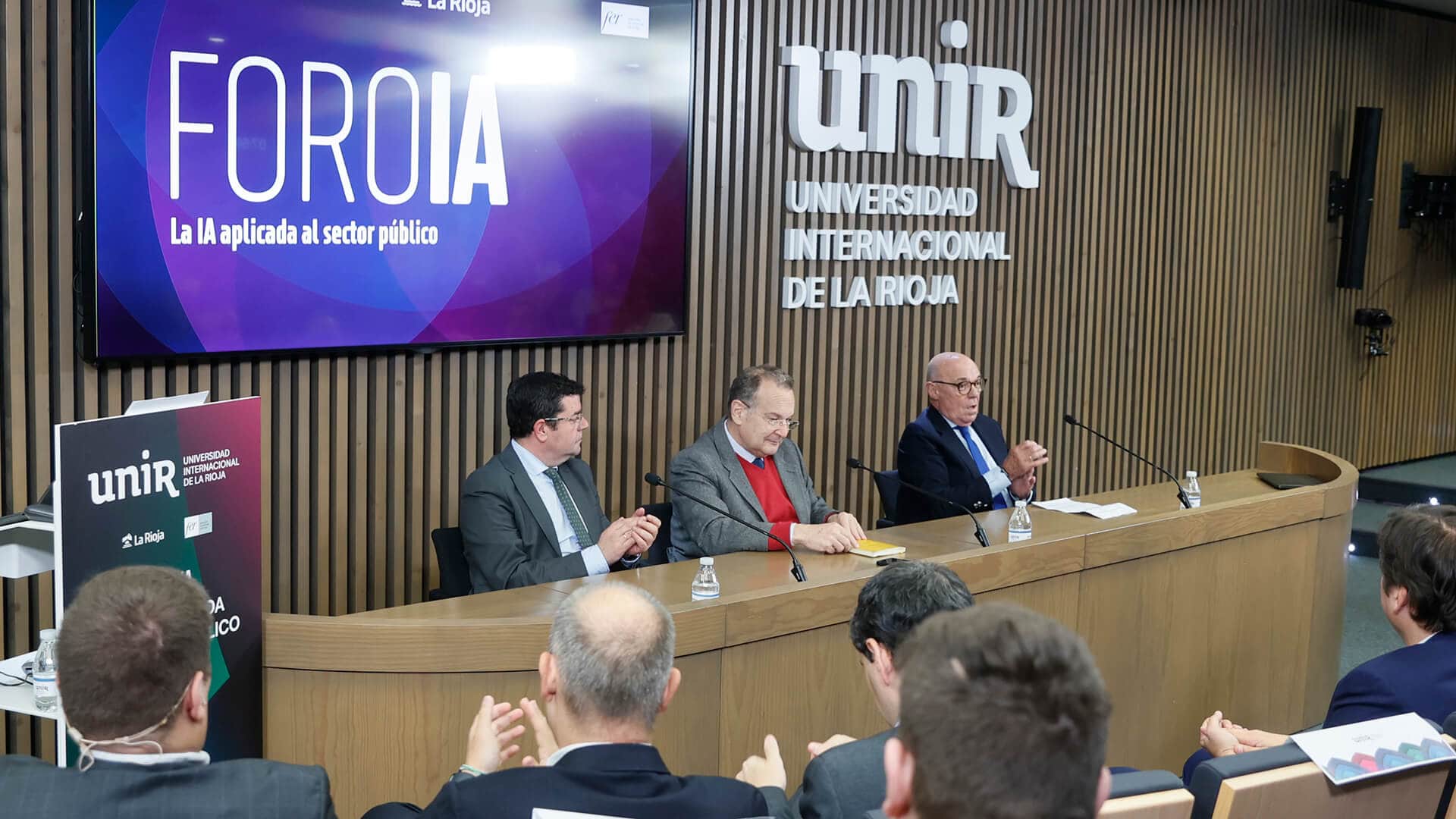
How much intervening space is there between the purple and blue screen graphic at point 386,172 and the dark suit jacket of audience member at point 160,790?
7.46 feet

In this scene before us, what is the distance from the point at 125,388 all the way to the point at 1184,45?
6.15 meters

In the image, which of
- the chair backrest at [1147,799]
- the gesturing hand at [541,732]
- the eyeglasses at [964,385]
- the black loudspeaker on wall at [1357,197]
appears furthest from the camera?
the black loudspeaker on wall at [1357,197]

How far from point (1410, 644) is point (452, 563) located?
2647 mm

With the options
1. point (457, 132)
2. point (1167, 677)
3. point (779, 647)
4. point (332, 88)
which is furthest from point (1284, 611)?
point (332, 88)

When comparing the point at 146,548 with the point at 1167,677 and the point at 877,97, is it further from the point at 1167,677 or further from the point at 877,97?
the point at 877,97

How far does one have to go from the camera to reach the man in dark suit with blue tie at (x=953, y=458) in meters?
5.21

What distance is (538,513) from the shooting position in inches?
167

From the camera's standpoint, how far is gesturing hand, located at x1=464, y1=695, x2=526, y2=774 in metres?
2.34

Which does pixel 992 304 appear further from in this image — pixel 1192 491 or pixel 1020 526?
pixel 1020 526

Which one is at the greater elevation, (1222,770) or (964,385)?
(964,385)

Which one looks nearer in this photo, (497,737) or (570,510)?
(497,737)

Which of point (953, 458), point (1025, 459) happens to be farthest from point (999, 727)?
point (953, 458)

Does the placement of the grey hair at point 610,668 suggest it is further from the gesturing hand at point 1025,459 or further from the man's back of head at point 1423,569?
the gesturing hand at point 1025,459

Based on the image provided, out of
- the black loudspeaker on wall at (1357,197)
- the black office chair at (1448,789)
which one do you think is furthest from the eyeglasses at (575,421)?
the black loudspeaker on wall at (1357,197)
